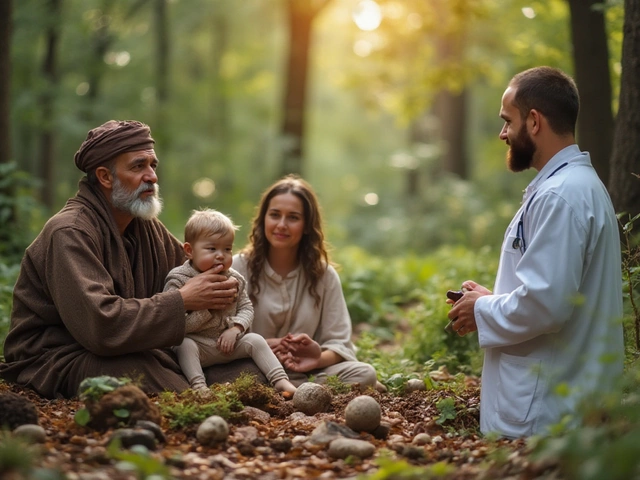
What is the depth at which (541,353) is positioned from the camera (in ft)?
13.6

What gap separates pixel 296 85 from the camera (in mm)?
16062

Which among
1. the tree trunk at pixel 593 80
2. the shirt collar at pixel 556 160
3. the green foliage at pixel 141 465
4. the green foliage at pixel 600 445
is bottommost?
the green foliage at pixel 141 465

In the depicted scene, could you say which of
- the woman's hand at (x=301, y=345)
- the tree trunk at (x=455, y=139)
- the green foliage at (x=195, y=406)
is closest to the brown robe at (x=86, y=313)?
the green foliage at (x=195, y=406)

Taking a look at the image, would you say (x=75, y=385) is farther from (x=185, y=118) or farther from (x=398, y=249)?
(x=185, y=118)

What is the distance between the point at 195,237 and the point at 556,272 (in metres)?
2.44

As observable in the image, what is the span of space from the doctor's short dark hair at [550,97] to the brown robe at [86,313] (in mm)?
2433

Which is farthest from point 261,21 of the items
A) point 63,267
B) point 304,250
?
point 63,267

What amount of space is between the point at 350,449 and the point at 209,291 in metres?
1.63

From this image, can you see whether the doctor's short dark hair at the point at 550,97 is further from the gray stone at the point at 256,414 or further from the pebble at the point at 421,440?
the gray stone at the point at 256,414

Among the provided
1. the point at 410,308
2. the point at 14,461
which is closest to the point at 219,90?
the point at 410,308

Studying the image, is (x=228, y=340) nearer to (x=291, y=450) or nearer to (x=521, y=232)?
(x=291, y=450)

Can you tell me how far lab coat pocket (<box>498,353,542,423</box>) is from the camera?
13.5 feet

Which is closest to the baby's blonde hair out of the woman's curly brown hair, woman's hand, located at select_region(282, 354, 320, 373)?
the woman's curly brown hair

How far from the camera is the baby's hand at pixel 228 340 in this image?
205 inches
